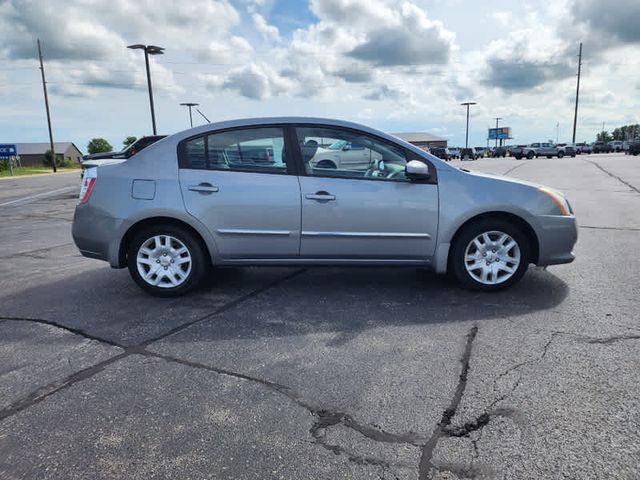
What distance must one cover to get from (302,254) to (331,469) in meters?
2.56

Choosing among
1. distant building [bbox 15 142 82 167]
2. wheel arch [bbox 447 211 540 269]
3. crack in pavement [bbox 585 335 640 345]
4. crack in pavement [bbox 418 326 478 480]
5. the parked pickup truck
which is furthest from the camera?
distant building [bbox 15 142 82 167]

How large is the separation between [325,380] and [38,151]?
114 m

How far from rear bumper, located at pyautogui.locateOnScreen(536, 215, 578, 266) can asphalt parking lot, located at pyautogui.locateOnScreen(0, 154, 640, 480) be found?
0.37m

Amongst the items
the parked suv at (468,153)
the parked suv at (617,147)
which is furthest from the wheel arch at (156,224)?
the parked suv at (617,147)

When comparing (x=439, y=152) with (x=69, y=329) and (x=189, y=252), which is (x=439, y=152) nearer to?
(x=189, y=252)

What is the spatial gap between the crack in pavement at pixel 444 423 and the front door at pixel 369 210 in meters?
1.35

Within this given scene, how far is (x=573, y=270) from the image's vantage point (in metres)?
5.31

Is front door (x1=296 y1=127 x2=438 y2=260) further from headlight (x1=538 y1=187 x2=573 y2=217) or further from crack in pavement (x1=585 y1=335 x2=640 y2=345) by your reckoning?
crack in pavement (x1=585 y1=335 x2=640 y2=345)

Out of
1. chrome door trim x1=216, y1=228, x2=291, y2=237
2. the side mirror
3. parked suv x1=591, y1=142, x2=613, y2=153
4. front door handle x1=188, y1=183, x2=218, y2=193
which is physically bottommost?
chrome door trim x1=216, y1=228, x2=291, y2=237

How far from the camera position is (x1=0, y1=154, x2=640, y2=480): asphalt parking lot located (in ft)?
7.17

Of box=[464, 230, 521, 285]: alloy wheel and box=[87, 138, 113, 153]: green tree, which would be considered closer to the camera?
box=[464, 230, 521, 285]: alloy wheel

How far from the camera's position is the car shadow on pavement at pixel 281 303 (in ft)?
12.6

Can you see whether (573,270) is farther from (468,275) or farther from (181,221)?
(181,221)

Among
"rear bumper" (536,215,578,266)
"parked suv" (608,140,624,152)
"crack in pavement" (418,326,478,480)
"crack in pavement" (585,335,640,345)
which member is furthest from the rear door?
"parked suv" (608,140,624,152)
